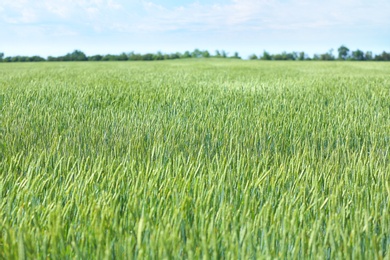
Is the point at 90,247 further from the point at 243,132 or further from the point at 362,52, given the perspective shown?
the point at 362,52

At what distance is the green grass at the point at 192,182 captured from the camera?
939 mm

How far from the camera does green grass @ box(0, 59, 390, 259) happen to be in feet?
3.08

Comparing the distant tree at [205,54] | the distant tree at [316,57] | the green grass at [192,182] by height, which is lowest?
the distant tree at [316,57]

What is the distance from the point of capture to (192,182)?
52.9 inches

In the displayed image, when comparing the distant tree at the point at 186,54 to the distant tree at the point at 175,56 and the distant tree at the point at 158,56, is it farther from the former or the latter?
the distant tree at the point at 158,56

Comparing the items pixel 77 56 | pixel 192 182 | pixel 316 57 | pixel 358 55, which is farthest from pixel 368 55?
pixel 192 182

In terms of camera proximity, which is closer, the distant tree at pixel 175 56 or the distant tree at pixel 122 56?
the distant tree at pixel 122 56

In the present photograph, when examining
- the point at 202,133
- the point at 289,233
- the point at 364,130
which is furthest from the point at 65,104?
the point at 289,233

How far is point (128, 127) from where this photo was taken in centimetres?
225

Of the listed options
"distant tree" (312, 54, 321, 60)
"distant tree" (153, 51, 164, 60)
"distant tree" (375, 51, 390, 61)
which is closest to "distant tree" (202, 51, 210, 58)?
"distant tree" (153, 51, 164, 60)

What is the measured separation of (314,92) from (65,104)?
6.89 feet

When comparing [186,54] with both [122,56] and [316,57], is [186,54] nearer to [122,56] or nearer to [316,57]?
[122,56]

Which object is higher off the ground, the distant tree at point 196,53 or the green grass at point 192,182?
the distant tree at point 196,53

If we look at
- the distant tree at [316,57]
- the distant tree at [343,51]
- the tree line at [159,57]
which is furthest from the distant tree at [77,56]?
the distant tree at [343,51]
